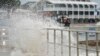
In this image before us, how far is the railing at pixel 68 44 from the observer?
9.70 m

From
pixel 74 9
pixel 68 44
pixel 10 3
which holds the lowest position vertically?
pixel 74 9

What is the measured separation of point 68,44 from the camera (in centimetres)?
1133

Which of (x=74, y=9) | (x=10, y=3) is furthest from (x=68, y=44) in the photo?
(x=74, y=9)

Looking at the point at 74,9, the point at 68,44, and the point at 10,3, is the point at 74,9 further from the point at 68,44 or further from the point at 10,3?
the point at 68,44

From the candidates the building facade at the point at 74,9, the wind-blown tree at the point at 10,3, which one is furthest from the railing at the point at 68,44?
the building facade at the point at 74,9

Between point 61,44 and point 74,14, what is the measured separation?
55748 mm

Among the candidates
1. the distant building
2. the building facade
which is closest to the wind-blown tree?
the distant building

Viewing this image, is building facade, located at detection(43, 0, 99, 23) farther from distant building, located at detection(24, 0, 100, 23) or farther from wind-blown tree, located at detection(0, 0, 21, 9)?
wind-blown tree, located at detection(0, 0, 21, 9)

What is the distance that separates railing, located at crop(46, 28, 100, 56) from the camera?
9695mm

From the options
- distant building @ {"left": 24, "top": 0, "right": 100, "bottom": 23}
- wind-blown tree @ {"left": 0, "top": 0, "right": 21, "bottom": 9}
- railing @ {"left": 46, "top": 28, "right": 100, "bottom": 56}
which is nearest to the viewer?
railing @ {"left": 46, "top": 28, "right": 100, "bottom": 56}

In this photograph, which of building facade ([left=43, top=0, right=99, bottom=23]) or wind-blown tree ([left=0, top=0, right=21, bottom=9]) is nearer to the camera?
wind-blown tree ([left=0, top=0, right=21, bottom=9])

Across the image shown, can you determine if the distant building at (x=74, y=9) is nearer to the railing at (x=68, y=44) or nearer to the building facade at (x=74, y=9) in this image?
the building facade at (x=74, y=9)

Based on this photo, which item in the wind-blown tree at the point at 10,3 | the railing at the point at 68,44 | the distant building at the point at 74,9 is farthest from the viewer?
the distant building at the point at 74,9

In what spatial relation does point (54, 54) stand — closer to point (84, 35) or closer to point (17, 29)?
point (84, 35)
